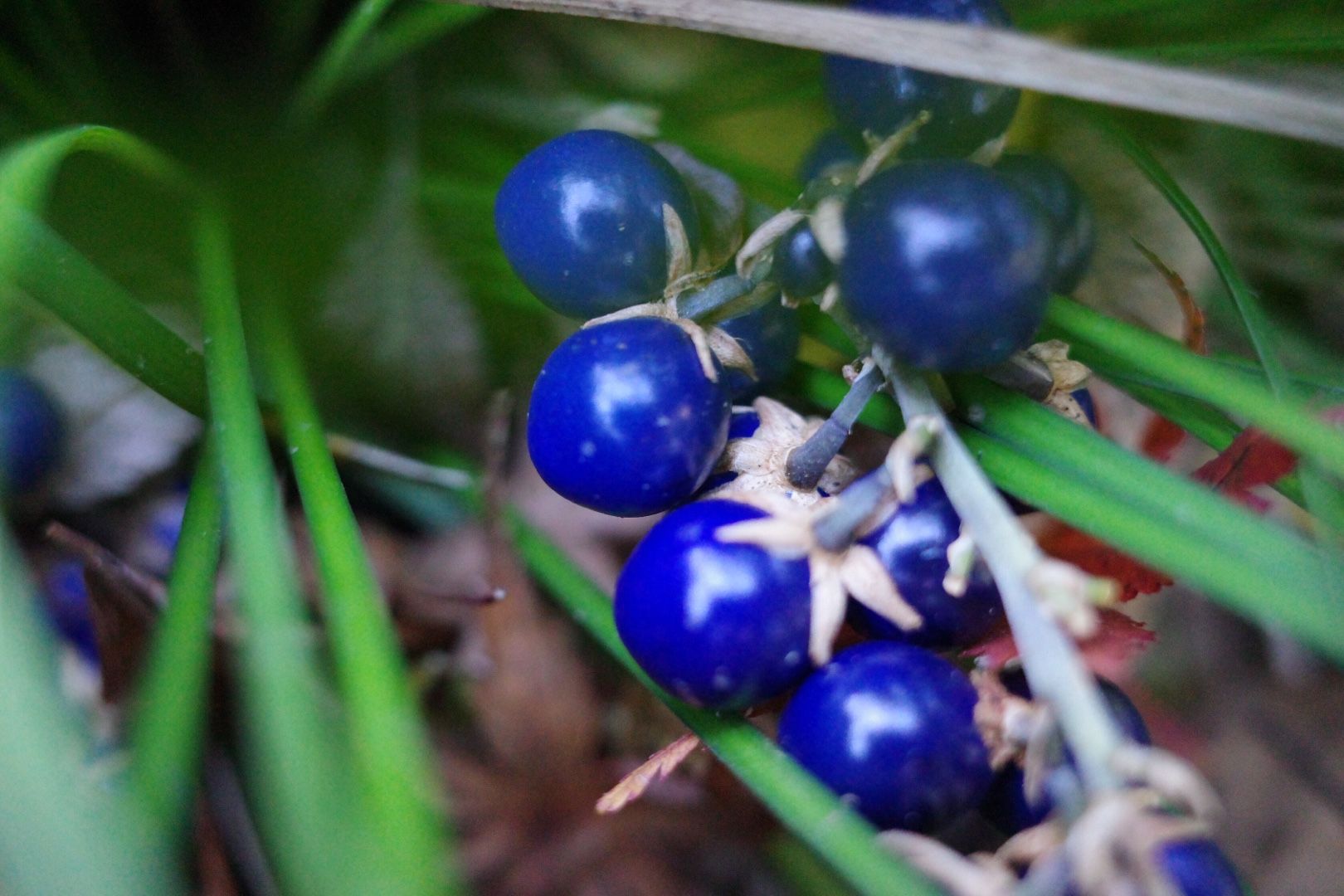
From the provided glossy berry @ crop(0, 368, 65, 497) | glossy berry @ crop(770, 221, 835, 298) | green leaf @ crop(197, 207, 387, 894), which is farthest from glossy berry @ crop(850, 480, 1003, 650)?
glossy berry @ crop(0, 368, 65, 497)

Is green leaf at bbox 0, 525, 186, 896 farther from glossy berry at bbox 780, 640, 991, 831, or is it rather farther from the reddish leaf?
the reddish leaf

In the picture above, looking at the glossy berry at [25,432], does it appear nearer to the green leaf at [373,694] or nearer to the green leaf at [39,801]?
the green leaf at [373,694]

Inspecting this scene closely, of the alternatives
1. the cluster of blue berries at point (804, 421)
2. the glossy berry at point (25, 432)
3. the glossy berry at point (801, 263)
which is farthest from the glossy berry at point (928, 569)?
the glossy berry at point (25, 432)

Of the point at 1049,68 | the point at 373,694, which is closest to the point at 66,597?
the point at 373,694

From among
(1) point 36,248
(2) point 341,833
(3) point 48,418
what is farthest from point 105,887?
(3) point 48,418

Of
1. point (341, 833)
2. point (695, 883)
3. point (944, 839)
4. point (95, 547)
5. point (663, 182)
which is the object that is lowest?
point (695, 883)

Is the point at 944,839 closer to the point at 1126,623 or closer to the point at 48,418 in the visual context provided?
the point at 1126,623

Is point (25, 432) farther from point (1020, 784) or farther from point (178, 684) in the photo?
point (1020, 784)
